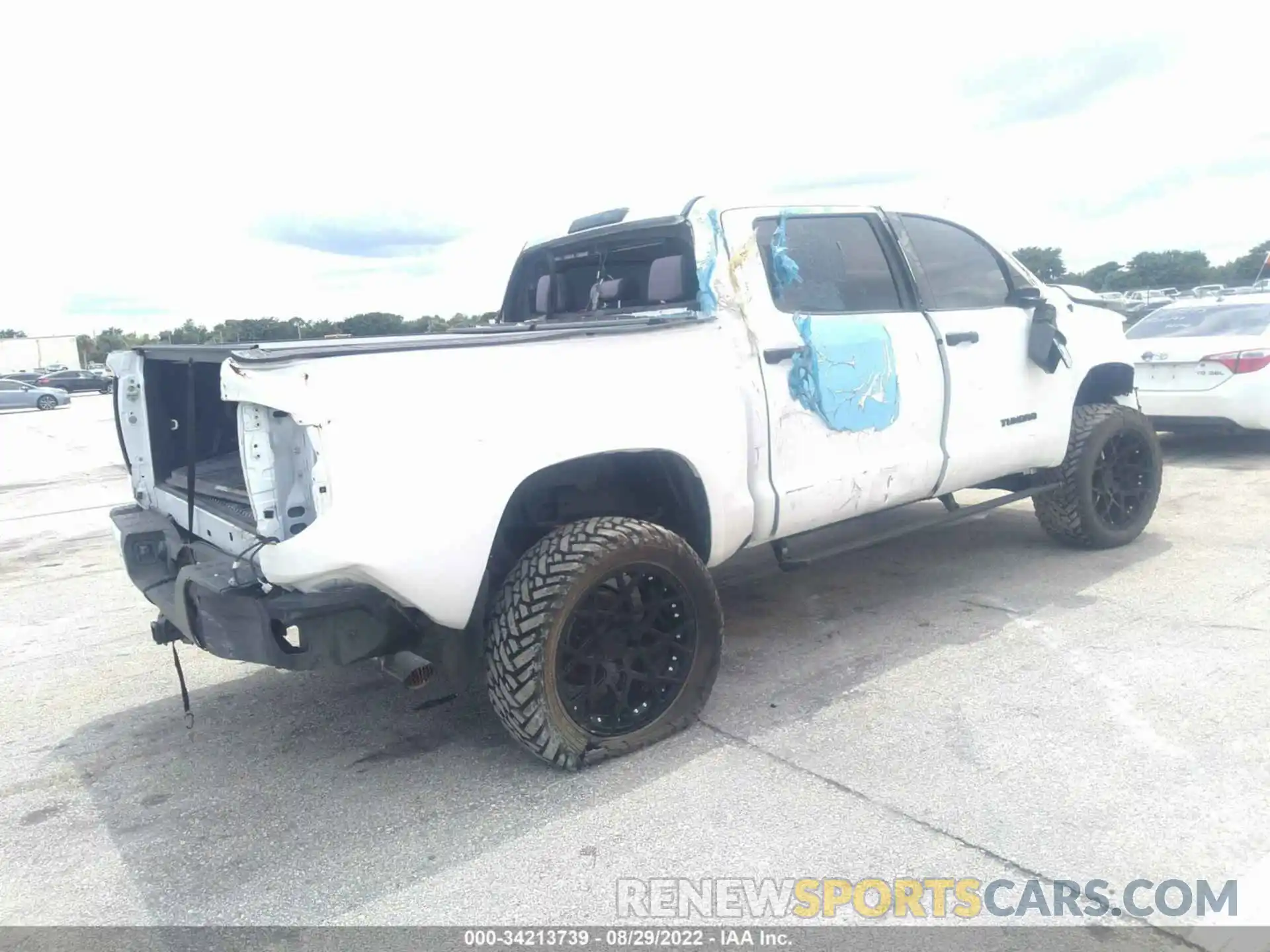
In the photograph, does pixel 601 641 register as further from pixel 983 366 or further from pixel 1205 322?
pixel 1205 322

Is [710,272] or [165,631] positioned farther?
[710,272]

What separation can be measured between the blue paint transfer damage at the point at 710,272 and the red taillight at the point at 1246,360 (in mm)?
6268

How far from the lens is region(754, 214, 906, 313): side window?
166 inches

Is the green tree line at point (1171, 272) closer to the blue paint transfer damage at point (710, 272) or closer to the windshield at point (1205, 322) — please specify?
the windshield at point (1205, 322)

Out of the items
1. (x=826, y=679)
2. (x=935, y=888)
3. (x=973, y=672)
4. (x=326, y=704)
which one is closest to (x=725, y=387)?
(x=826, y=679)

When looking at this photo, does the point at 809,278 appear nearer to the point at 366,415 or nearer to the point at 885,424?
the point at 885,424

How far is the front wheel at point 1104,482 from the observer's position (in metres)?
5.59

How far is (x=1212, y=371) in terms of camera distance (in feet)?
27.7

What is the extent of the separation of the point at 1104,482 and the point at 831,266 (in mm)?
2485

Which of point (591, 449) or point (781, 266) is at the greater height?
point (781, 266)

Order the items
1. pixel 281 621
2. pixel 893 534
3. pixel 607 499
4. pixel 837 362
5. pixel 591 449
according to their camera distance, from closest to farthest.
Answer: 1. pixel 281 621
2. pixel 591 449
3. pixel 607 499
4. pixel 837 362
5. pixel 893 534

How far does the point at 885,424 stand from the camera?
4418mm

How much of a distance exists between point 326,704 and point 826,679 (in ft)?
7.09

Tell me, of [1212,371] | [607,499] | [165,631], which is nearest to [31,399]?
[165,631]
